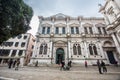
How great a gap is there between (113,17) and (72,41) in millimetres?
11450

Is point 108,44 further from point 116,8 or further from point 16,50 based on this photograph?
point 16,50

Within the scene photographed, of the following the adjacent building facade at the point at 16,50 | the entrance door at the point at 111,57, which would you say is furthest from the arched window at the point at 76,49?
the adjacent building facade at the point at 16,50

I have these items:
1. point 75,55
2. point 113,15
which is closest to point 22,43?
point 75,55

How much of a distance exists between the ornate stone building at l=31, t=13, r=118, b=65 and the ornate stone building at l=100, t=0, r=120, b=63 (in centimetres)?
220

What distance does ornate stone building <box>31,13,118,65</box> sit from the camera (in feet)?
67.5

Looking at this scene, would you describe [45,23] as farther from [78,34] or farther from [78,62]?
[78,62]

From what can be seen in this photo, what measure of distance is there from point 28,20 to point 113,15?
2036 centimetres

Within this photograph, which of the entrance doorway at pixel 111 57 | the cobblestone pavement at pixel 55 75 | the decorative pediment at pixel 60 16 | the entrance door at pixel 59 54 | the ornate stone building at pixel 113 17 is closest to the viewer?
the cobblestone pavement at pixel 55 75

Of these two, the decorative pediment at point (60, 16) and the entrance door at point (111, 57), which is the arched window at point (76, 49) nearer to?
the entrance door at point (111, 57)

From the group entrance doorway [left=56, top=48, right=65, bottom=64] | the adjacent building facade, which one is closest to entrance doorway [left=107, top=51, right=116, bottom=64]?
entrance doorway [left=56, top=48, right=65, bottom=64]

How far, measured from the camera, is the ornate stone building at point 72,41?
20.6m

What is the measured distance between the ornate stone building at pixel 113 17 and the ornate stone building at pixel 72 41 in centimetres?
220

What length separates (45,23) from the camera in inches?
995

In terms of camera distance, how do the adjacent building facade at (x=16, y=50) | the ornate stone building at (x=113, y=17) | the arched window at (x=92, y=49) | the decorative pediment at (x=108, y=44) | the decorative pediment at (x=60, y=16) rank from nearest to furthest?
the ornate stone building at (x=113, y=17)
the arched window at (x=92, y=49)
the decorative pediment at (x=108, y=44)
the adjacent building facade at (x=16, y=50)
the decorative pediment at (x=60, y=16)
